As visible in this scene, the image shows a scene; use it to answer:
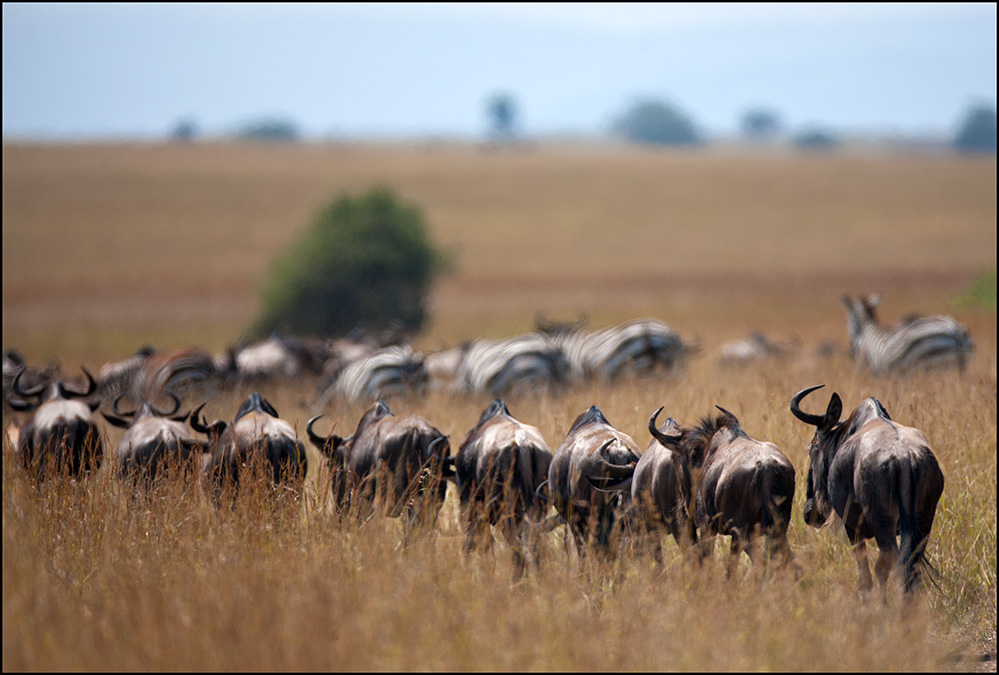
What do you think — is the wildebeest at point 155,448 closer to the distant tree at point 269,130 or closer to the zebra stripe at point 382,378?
the zebra stripe at point 382,378

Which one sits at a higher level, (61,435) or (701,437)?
(701,437)

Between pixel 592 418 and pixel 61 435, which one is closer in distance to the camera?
pixel 592 418

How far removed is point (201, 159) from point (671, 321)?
6835 centimetres

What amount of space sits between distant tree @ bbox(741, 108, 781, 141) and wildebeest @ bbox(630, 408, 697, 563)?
7791 inches

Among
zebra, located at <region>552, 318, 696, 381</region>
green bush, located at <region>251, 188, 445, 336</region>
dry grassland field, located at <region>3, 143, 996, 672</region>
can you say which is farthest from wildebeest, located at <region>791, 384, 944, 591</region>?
green bush, located at <region>251, 188, 445, 336</region>

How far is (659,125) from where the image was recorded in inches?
6644

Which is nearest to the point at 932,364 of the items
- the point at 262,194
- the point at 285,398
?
the point at 285,398

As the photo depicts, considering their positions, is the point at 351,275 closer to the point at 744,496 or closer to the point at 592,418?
the point at 592,418

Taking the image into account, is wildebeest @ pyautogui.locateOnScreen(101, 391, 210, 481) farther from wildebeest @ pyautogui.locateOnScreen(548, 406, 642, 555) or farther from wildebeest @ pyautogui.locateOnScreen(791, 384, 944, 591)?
wildebeest @ pyautogui.locateOnScreen(791, 384, 944, 591)

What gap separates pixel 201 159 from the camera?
92.3m

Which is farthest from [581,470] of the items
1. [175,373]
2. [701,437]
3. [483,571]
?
[175,373]

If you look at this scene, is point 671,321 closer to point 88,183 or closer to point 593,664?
point 593,664

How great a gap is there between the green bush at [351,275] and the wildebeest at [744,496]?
74.6ft

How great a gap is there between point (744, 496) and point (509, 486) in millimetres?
1652
